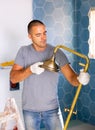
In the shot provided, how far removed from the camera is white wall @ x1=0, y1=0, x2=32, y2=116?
9.18ft

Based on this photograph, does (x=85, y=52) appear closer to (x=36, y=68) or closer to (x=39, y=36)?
(x=39, y=36)

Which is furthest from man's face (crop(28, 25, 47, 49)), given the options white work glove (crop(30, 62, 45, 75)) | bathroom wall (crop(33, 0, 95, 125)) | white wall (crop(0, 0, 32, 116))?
bathroom wall (crop(33, 0, 95, 125))

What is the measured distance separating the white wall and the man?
2.75 feet

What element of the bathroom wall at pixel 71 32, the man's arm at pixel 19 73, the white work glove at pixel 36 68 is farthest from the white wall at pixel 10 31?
the white work glove at pixel 36 68

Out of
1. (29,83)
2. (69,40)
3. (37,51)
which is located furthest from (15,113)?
(69,40)

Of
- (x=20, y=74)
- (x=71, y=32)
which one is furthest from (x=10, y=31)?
(x=20, y=74)

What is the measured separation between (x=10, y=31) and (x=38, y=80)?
3.37 feet

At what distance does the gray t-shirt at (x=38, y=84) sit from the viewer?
1.98 meters

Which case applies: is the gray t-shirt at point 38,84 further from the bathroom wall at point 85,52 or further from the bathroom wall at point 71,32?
the bathroom wall at point 85,52

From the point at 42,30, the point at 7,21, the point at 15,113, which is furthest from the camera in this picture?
the point at 7,21

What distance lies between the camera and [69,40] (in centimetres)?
343

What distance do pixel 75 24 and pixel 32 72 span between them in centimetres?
172

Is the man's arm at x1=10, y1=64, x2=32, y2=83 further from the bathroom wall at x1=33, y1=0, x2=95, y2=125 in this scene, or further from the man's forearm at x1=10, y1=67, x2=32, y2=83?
the bathroom wall at x1=33, y1=0, x2=95, y2=125

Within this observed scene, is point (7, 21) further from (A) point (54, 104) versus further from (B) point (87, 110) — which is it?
(B) point (87, 110)
